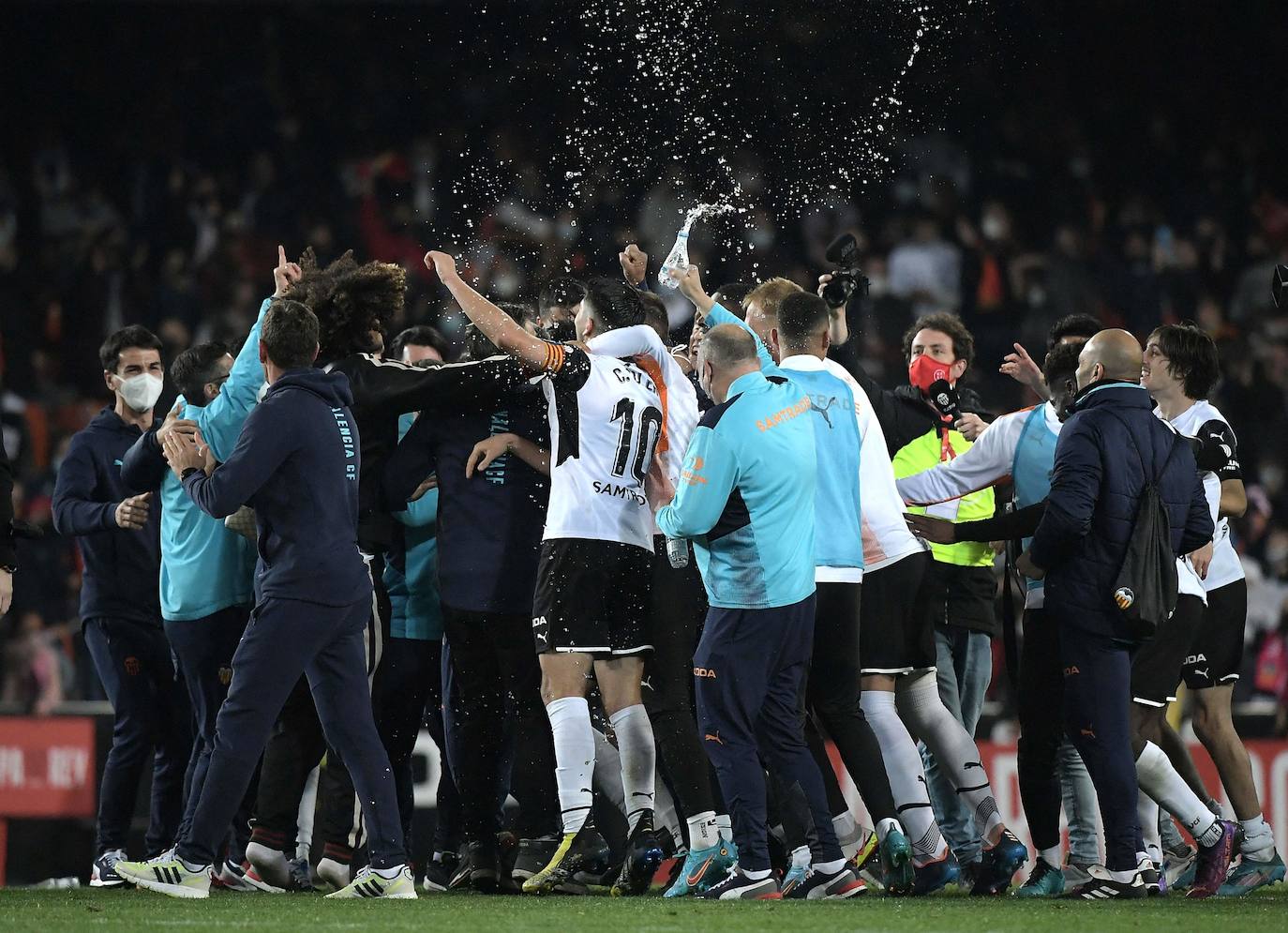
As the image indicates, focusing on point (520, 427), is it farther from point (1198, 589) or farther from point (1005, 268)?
point (1005, 268)

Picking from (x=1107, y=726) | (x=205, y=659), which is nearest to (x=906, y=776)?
(x=1107, y=726)

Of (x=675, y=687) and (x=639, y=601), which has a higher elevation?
(x=639, y=601)

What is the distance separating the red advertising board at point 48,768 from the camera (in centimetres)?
955

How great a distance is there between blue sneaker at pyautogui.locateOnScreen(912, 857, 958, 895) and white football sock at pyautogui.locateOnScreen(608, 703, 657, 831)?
1092mm

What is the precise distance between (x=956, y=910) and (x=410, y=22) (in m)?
13.0

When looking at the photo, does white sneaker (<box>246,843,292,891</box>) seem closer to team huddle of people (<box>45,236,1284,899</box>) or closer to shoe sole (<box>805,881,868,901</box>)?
team huddle of people (<box>45,236,1284,899</box>)

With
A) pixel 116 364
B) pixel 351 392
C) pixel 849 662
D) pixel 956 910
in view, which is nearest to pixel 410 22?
pixel 116 364

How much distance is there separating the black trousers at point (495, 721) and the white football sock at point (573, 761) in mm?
406

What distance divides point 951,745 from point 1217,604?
1.56 meters

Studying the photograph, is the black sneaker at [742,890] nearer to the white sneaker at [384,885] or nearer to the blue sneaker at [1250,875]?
the white sneaker at [384,885]

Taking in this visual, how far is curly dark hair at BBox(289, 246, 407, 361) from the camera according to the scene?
278 inches

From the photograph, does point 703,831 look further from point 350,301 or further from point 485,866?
point 350,301

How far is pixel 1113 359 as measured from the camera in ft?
21.1

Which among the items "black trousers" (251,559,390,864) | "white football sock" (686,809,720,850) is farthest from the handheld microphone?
"black trousers" (251,559,390,864)
